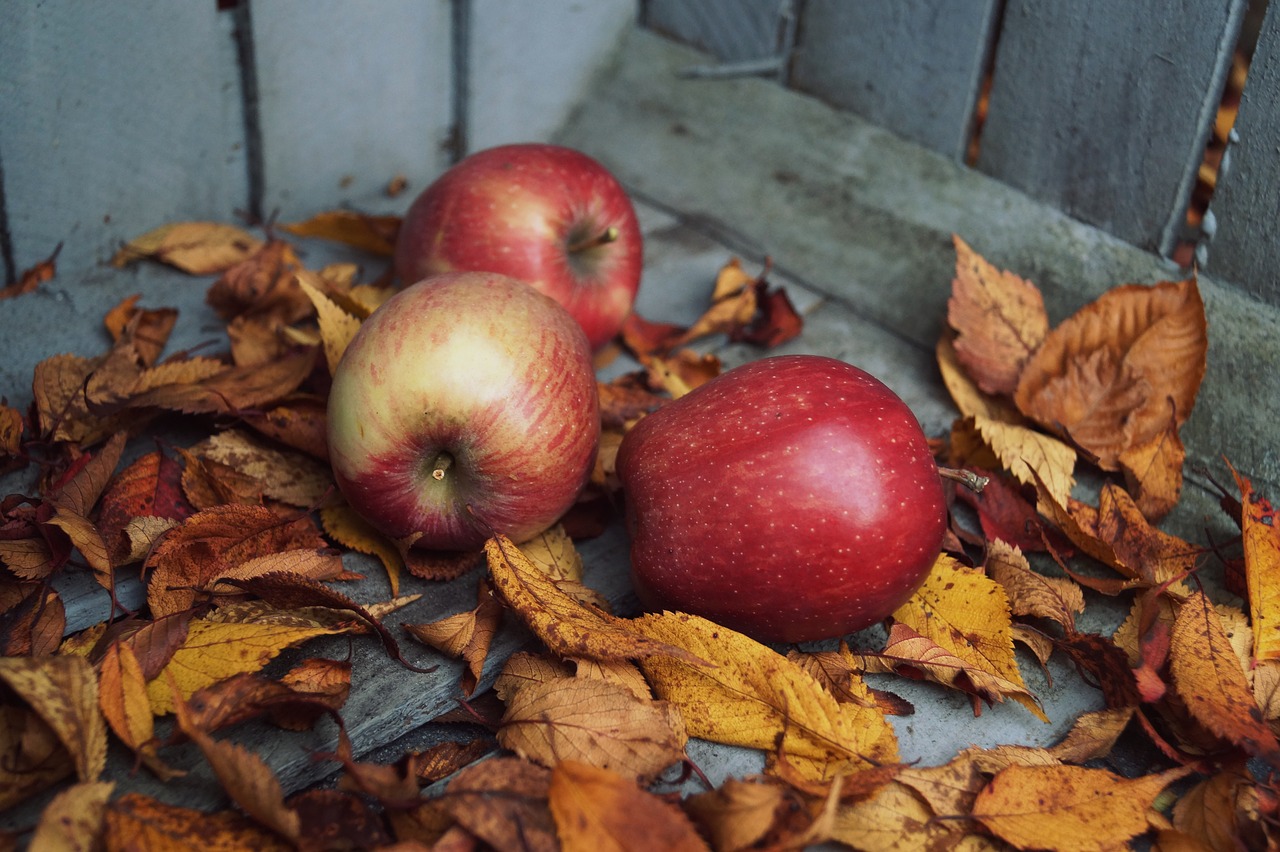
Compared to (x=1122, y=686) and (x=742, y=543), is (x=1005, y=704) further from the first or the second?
(x=742, y=543)

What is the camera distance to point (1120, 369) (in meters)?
1.65

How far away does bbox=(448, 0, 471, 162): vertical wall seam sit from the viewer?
2246 millimetres

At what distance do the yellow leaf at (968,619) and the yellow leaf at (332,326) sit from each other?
0.87m

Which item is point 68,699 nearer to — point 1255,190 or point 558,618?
point 558,618

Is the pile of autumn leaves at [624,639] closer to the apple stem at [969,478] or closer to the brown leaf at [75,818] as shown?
the brown leaf at [75,818]

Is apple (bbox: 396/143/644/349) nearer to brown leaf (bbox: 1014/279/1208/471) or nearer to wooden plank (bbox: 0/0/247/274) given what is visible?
wooden plank (bbox: 0/0/247/274)

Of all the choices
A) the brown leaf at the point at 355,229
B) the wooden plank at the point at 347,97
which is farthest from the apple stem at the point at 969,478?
the wooden plank at the point at 347,97

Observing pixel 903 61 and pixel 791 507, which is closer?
pixel 791 507

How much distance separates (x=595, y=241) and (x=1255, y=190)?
991 millimetres

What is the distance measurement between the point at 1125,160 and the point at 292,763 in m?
1.54

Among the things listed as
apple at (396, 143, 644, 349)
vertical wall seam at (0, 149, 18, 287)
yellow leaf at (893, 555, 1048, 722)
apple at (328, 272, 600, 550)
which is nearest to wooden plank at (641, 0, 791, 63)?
apple at (396, 143, 644, 349)

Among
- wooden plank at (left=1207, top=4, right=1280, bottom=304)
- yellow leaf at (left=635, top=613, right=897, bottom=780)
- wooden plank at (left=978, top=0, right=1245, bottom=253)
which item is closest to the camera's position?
yellow leaf at (left=635, top=613, right=897, bottom=780)

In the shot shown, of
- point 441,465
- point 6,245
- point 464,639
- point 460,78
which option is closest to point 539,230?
point 441,465

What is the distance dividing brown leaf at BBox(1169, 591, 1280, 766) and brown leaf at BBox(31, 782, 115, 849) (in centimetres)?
112
